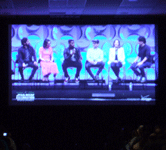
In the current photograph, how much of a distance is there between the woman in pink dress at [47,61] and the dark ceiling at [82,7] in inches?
28.4

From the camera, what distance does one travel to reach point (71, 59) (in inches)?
259

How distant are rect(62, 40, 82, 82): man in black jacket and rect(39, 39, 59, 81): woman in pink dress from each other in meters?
0.22

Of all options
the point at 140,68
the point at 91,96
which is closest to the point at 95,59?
the point at 91,96

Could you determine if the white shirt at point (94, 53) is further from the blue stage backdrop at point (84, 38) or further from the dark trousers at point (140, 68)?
the dark trousers at point (140, 68)

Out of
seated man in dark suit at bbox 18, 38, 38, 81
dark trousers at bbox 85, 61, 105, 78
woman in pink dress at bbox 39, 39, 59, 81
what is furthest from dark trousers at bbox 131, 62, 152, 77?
seated man in dark suit at bbox 18, 38, 38, 81

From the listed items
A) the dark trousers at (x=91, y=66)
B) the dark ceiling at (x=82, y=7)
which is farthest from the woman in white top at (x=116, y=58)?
the dark ceiling at (x=82, y=7)

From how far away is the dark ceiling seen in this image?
18.7ft

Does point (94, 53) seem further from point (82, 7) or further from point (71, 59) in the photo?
point (82, 7)

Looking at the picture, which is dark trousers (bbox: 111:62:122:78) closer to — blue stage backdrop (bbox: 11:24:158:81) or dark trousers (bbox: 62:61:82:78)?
blue stage backdrop (bbox: 11:24:158:81)

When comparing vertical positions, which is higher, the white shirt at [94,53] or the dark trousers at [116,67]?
the white shirt at [94,53]
